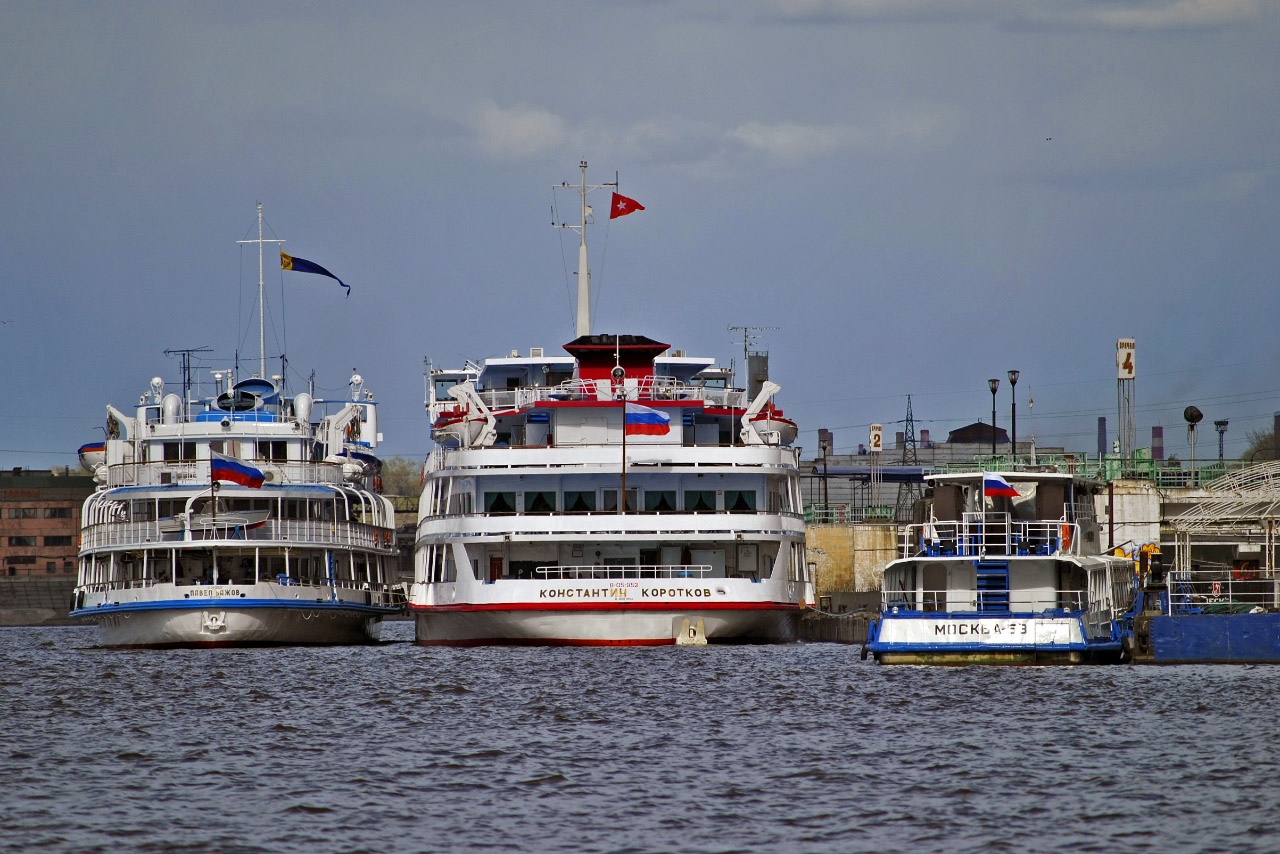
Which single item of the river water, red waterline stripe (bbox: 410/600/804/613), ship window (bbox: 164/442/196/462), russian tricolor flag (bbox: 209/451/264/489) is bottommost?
the river water

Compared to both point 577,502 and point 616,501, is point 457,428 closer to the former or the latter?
point 577,502

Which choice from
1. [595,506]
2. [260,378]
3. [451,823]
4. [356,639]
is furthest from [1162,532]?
[451,823]

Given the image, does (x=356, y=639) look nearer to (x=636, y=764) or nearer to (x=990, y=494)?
(x=990, y=494)

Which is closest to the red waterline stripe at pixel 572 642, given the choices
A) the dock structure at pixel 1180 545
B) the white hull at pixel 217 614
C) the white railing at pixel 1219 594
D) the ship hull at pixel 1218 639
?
the white hull at pixel 217 614

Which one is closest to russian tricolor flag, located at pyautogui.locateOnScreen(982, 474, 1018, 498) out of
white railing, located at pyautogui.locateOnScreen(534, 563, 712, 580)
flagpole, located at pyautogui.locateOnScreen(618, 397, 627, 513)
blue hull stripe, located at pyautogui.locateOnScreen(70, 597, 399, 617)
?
white railing, located at pyautogui.locateOnScreen(534, 563, 712, 580)

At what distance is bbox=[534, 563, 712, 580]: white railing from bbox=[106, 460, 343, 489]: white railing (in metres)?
11.7

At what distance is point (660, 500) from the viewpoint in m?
60.5

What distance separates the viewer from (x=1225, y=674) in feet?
145

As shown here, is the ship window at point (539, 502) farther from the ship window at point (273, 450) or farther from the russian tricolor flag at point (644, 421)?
the ship window at point (273, 450)

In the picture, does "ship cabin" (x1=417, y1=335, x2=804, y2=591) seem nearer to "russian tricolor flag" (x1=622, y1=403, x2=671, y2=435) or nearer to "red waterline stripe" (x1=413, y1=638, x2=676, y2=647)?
"russian tricolor flag" (x1=622, y1=403, x2=671, y2=435)

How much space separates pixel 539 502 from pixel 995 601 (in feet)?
63.5

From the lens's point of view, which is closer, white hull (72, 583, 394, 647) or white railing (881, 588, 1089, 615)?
white railing (881, 588, 1089, 615)

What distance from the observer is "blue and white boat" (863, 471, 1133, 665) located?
4441cm

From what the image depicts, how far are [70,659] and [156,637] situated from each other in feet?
9.48
